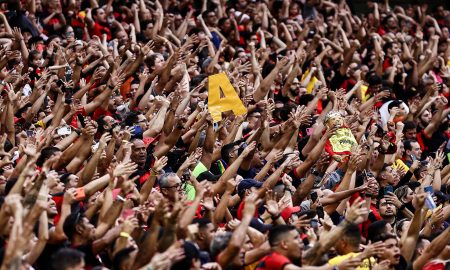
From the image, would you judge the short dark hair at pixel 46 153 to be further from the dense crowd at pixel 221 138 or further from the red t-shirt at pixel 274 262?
the red t-shirt at pixel 274 262

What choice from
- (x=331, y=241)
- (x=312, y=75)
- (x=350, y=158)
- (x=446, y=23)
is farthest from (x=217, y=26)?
(x=331, y=241)

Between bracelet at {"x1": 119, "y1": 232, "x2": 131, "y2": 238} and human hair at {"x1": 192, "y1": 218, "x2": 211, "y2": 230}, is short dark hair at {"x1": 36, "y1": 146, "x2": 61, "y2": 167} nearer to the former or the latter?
human hair at {"x1": 192, "y1": 218, "x2": 211, "y2": 230}

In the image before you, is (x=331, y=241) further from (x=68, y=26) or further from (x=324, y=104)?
(x=68, y=26)

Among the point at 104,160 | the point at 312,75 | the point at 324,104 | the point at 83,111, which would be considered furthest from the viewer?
the point at 312,75

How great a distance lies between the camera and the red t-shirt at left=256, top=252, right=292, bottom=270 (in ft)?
23.8

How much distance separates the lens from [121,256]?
7.45 metres

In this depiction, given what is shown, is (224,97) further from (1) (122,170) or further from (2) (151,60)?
(1) (122,170)

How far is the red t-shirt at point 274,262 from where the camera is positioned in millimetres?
7242

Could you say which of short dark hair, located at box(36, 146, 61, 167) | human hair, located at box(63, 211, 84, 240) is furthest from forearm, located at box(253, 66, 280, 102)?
human hair, located at box(63, 211, 84, 240)

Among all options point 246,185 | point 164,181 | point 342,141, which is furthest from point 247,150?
point 342,141

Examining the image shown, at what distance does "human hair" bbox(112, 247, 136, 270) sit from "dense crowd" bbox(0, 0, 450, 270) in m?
0.02

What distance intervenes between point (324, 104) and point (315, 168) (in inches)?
144

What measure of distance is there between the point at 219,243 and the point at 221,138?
4.75 m

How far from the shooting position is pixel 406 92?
1612 cm
